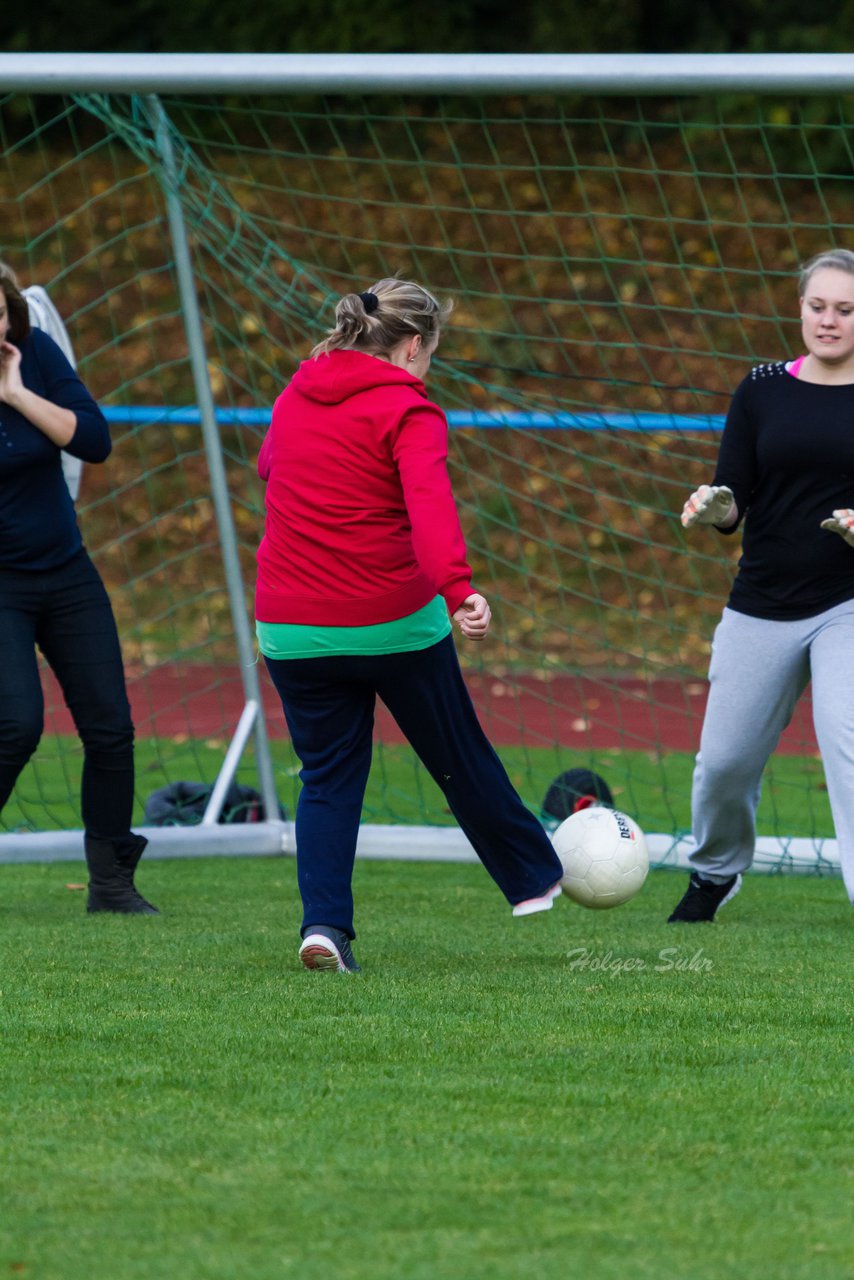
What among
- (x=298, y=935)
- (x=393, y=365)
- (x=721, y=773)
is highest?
(x=393, y=365)

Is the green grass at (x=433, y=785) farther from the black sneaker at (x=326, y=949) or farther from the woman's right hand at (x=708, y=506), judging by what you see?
the black sneaker at (x=326, y=949)

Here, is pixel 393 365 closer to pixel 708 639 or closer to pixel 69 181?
pixel 708 639

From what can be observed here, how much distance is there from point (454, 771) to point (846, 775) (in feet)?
3.56

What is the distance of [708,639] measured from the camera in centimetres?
1201

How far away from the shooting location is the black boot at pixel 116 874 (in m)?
5.80

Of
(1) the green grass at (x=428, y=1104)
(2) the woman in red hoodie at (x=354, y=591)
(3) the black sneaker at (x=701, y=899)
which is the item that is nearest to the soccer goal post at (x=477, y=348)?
(2) the woman in red hoodie at (x=354, y=591)

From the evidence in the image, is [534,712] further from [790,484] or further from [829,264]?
[829,264]

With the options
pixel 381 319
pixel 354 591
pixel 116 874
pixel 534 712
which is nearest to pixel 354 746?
pixel 354 591

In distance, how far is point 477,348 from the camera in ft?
54.1

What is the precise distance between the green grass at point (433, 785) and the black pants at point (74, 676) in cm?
198

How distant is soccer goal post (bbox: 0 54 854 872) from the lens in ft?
22.4

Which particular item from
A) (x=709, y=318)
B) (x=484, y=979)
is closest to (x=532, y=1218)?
(x=484, y=979)

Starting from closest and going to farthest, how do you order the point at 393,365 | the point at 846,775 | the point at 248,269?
the point at 393,365 < the point at 846,775 < the point at 248,269

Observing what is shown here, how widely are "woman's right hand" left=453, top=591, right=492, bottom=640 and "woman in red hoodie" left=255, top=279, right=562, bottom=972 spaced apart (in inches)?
4.5
